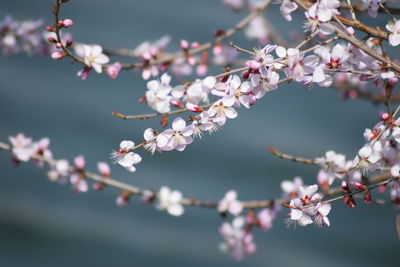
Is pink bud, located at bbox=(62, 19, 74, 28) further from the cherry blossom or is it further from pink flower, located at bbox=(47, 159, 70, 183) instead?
the cherry blossom

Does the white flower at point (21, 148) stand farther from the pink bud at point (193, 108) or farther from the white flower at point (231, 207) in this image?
the pink bud at point (193, 108)

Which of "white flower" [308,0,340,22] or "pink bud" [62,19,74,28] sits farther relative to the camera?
"pink bud" [62,19,74,28]

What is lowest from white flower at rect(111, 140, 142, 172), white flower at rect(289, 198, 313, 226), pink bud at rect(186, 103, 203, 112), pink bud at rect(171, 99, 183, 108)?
white flower at rect(289, 198, 313, 226)

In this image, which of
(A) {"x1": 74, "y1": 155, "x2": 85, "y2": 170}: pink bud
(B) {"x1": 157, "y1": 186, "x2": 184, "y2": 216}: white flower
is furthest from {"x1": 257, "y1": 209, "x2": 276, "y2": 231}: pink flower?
(A) {"x1": 74, "y1": 155, "x2": 85, "y2": 170}: pink bud

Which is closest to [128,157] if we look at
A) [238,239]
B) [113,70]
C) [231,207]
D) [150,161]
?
[113,70]

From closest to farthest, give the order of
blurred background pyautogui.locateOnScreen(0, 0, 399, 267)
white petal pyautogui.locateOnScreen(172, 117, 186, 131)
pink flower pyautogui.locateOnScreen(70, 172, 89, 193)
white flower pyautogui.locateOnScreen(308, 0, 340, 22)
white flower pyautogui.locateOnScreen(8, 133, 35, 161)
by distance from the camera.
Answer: white flower pyautogui.locateOnScreen(308, 0, 340, 22), white petal pyautogui.locateOnScreen(172, 117, 186, 131), white flower pyautogui.locateOnScreen(8, 133, 35, 161), pink flower pyautogui.locateOnScreen(70, 172, 89, 193), blurred background pyautogui.locateOnScreen(0, 0, 399, 267)

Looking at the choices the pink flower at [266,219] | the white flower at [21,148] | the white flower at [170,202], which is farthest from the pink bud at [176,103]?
the pink flower at [266,219]

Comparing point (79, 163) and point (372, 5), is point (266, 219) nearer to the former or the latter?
point (79, 163)

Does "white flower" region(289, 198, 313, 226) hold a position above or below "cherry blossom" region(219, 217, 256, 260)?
below
